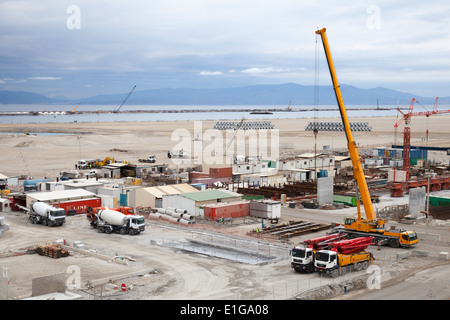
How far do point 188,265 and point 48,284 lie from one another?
6.61 m

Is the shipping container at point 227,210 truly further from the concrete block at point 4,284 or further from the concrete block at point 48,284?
the concrete block at point 4,284

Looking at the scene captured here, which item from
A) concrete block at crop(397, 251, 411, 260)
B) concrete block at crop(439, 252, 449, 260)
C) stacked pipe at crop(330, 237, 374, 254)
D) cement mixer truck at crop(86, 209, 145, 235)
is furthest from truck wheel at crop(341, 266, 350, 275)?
cement mixer truck at crop(86, 209, 145, 235)

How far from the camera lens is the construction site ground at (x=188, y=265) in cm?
1925

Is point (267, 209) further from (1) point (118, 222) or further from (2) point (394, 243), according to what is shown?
(1) point (118, 222)

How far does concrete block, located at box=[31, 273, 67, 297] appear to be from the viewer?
17984 millimetres

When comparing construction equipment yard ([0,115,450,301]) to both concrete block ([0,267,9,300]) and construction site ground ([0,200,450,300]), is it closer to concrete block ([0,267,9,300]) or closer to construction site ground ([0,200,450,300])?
construction site ground ([0,200,450,300])

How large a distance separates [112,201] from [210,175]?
1316 centimetres

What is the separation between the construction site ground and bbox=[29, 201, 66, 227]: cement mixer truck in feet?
1.57

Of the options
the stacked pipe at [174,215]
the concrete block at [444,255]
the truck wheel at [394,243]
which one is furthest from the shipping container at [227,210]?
the concrete block at [444,255]

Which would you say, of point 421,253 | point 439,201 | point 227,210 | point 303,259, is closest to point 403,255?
point 421,253
